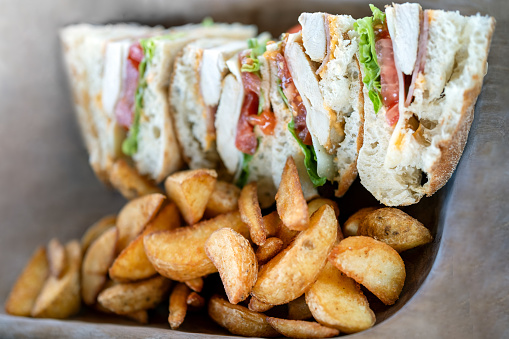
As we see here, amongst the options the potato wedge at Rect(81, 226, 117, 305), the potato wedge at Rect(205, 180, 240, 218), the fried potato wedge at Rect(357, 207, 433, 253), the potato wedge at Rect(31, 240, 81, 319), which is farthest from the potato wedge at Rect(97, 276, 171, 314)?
the fried potato wedge at Rect(357, 207, 433, 253)

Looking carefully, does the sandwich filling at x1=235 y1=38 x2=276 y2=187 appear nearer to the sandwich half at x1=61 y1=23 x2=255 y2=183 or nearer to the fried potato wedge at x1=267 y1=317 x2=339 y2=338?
the sandwich half at x1=61 y1=23 x2=255 y2=183

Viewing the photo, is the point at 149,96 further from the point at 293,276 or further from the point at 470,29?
the point at 470,29

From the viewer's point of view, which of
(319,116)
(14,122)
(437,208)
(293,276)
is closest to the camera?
(293,276)

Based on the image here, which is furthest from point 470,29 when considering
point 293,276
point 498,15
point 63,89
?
point 63,89

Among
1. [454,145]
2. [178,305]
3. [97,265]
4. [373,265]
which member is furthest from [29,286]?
[454,145]

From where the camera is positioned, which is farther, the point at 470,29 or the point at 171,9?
the point at 171,9

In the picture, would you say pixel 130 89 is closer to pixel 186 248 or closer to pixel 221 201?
pixel 221 201

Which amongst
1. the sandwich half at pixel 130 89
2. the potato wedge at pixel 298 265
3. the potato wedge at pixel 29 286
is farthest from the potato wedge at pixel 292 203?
the potato wedge at pixel 29 286
